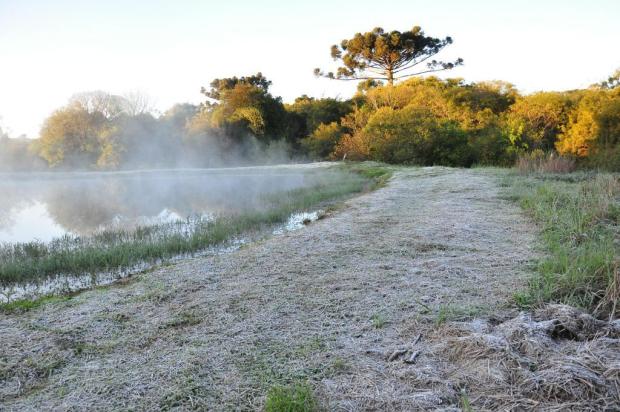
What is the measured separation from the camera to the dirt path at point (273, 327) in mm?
2676

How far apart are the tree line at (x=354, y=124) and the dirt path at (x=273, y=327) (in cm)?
1734

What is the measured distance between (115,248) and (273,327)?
4.38 meters

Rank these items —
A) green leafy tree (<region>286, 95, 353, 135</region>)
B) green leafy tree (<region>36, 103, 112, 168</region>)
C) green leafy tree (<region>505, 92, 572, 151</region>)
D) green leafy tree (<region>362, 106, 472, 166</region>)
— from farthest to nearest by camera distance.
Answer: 1. green leafy tree (<region>286, 95, 353, 135</region>)
2. green leafy tree (<region>36, 103, 112, 168</region>)
3. green leafy tree (<region>362, 106, 472, 166</region>)
4. green leafy tree (<region>505, 92, 572, 151</region>)

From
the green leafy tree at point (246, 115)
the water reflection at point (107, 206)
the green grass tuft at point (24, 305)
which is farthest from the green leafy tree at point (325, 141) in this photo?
the green grass tuft at point (24, 305)

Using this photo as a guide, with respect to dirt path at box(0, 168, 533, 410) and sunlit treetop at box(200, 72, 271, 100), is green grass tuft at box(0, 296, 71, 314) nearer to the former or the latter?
dirt path at box(0, 168, 533, 410)

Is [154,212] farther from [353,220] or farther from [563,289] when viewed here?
[563,289]

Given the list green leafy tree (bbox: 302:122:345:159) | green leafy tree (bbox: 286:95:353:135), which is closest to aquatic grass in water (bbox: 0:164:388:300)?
green leafy tree (bbox: 302:122:345:159)

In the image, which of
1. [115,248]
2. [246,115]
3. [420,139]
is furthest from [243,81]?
[115,248]

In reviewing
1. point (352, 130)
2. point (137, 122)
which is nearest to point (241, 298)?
point (352, 130)

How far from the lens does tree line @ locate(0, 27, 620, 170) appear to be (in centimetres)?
2172

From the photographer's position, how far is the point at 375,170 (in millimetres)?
18641

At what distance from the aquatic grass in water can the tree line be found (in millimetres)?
15006

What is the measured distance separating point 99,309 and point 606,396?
4037mm

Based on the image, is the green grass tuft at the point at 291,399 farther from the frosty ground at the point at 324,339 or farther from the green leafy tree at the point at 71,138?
the green leafy tree at the point at 71,138
